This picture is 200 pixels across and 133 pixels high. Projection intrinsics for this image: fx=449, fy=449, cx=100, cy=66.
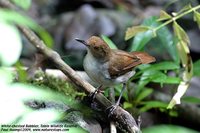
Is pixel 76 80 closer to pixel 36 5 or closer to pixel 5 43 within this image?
pixel 5 43

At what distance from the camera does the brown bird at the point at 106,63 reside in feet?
9.43

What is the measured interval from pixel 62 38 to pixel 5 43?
3.94m

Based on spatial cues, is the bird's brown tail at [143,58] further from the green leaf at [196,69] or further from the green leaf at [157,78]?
the green leaf at [196,69]

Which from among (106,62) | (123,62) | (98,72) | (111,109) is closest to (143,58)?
(123,62)

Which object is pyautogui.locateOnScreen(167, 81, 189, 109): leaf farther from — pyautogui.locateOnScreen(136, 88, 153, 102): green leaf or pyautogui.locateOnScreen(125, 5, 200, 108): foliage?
pyautogui.locateOnScreen(136, 88, 153, 102): green leaf

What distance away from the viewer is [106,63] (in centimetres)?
297

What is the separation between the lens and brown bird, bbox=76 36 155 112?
9.43ft

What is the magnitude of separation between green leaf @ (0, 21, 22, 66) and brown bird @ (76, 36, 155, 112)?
145 cm

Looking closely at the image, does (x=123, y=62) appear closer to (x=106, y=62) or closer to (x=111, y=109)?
(x=106, y=62)

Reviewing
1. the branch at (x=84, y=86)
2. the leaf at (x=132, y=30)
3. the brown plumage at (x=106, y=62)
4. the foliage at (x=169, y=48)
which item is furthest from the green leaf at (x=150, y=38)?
the branch at (x=84, y=86)

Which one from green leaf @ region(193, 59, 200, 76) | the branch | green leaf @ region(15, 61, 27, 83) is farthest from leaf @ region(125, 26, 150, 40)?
green leaf @ region(15, 61, 27, 83)

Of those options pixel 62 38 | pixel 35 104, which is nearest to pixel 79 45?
pixel 62 38

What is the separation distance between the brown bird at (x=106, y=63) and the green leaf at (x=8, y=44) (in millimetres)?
1454

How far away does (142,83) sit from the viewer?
3406 millimetres
